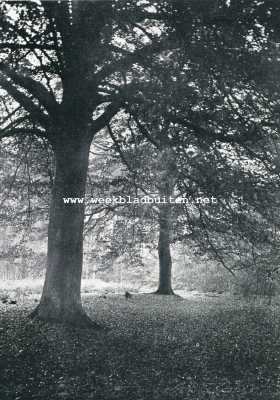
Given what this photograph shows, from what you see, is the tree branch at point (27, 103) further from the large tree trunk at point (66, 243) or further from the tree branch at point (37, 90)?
the large tree trunk at point (66, 243)

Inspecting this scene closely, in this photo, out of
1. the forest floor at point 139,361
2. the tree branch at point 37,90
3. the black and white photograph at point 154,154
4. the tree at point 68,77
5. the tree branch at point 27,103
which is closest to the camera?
the forest floor at point 139,361

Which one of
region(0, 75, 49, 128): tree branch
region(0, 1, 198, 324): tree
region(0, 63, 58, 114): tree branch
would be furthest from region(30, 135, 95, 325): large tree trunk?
region(0, 63, 58, 114): tree branch

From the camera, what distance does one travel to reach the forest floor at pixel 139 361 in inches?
231

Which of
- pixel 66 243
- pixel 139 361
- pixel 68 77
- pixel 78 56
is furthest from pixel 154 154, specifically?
pixel 139 361

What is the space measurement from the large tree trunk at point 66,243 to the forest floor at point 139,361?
0.61 m

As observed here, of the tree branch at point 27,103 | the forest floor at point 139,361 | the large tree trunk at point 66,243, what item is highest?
the tree branch at point 27,103

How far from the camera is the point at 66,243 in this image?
1015 centimetres

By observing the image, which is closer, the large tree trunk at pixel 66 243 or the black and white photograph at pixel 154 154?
the black and white photograph at pixel 154 154

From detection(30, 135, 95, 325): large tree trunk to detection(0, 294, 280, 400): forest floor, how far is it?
61 cm

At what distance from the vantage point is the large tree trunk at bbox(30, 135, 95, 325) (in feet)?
32.4

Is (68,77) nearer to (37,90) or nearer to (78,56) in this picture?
(78,56)

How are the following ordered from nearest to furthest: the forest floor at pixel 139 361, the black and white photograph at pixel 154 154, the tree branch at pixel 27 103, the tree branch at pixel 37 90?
the forest floor at pixel 139 361, the black and white photograph at pixel 154 154, the tree branch at pixel 37 90, the tree branch at pixel 27 103

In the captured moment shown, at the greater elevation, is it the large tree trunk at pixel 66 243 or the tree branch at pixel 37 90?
the tree branch at pixel 37 90

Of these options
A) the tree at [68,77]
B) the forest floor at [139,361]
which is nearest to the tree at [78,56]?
the tree at [68,77]
